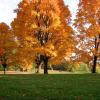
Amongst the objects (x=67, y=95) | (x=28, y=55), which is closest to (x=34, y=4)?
(x=28, y=55)

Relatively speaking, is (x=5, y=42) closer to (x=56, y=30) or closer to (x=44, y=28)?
(x=44, y=28)

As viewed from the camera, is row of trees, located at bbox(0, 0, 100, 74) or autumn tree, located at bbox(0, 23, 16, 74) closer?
row of trees, located at bbox(0, 0, 100, 74)

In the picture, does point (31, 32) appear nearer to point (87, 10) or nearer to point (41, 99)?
point (87, 10)

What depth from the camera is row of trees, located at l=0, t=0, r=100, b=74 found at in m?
41.2

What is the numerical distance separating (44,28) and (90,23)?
18.2 feet

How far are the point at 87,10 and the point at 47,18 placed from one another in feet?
16.3

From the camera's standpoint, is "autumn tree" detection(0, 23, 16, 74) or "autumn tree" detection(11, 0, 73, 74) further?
"autumn tree" detection(0, 23, 16, 74)

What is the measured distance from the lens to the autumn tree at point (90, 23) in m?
41.2

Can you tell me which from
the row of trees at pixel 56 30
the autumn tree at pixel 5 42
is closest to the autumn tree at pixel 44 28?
the row of trees at pixel 56 30

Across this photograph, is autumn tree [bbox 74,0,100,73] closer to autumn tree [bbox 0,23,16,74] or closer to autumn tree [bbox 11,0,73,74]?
autumn tree [bbox 11,0,73,74]

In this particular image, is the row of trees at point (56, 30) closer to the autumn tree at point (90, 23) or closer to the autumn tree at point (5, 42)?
the autumn tree at point (90, 23)

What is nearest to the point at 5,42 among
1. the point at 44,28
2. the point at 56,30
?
the point at 44,28

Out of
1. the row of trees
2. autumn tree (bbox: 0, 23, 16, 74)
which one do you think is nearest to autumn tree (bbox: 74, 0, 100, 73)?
the row of trees

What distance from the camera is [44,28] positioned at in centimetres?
4166
